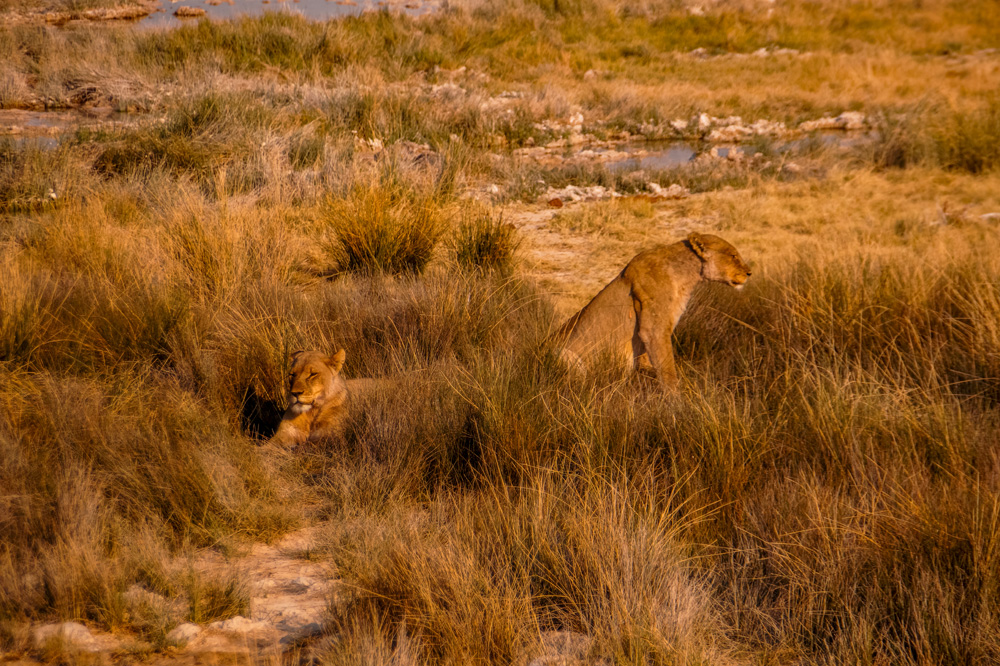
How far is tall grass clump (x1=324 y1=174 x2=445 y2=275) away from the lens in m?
7.82

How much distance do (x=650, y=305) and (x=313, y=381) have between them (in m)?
2.10

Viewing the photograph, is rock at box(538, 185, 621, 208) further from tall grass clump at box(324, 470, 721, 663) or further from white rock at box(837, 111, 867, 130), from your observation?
tall grass clump at box(324, 470, 721, 663)

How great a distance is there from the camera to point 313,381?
4.79 meters

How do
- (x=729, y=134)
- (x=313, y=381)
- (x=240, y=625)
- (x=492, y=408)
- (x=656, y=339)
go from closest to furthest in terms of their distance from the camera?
(x=240, y=625) < (x=492, y=408) < (x=313, y=381) < (x=656, y=339) < (x=729, y=134)

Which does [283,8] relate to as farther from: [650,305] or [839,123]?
[650,305]

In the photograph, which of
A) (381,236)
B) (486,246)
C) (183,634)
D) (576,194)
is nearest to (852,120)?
(576,194)

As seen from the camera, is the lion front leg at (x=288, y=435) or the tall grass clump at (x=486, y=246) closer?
the lion front leg at (x=288, y=435)

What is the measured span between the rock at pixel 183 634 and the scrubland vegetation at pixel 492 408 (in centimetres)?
5

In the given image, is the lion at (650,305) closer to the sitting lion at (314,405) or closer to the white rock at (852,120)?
the sitting lion at (314,405)

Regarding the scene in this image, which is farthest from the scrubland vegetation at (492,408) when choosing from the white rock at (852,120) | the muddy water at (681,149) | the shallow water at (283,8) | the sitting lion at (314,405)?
the shallow water at (283,8)

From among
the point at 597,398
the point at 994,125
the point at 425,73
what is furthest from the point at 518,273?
the point at 425,73

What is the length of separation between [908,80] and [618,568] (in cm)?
2089

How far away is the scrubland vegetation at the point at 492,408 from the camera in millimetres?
3170

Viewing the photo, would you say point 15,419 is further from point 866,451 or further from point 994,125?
point 994,125
